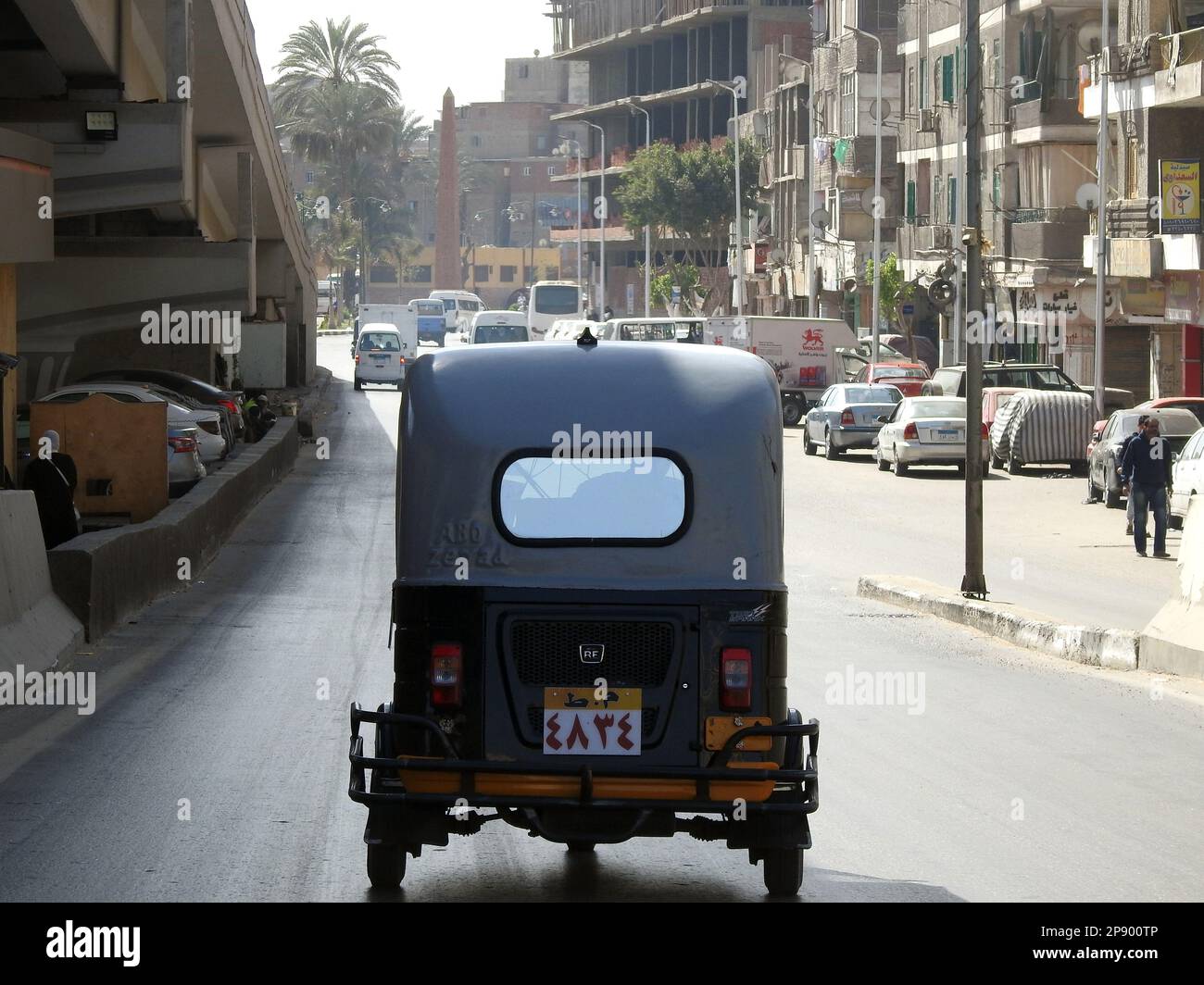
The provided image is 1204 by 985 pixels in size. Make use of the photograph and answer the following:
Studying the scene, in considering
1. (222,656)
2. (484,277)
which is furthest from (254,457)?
(484,277)

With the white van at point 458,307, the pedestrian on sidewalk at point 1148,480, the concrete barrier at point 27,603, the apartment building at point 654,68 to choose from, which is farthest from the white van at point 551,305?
the concrete barrier at point 27,603

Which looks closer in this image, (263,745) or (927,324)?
(263,745)

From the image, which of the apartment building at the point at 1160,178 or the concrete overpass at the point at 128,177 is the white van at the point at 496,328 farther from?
the apartment building at the point at 1160,178

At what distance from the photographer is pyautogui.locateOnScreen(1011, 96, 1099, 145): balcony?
53.7 meters

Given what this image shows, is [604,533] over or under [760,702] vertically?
over

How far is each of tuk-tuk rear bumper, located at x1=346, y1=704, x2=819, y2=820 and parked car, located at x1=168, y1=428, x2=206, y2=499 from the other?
22.3 metres

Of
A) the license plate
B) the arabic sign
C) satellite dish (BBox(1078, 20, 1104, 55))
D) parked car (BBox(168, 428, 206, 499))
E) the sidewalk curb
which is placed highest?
satellite dish (BBox(1078, 20, 1104, 55))

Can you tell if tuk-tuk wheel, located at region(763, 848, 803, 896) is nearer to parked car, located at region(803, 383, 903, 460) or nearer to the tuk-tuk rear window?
the tuk-tuk rear window

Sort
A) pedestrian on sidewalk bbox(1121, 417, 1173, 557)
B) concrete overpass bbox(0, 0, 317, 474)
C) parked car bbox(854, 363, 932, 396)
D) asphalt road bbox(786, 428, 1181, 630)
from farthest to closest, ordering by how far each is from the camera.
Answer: parked car bbox(854, 363, 932, 396) → pedestrian on sidewalk bbox(1121, 417, 1173, 557) → concrete overpass bbox(0, 0, 317, 474) → asphalt road bbox(786, 428, 1181, 630)

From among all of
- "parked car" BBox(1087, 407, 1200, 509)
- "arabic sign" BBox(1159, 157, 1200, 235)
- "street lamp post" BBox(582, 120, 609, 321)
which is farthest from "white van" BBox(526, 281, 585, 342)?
"parked car" BBox(1087, 407, 1200, 509)

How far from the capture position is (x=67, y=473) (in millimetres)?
21203

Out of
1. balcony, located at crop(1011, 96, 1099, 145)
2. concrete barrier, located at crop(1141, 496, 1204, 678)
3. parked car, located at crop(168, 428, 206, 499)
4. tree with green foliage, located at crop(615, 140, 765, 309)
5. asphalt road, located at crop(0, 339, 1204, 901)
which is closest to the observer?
asphalt road, located at crop(0, 339, 1204, 901)
